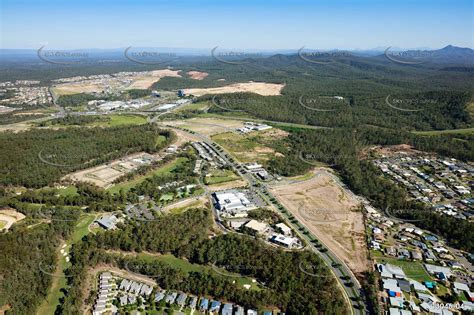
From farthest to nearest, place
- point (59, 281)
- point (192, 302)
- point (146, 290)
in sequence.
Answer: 1. point (59, 281)
2. point (146, 290)
3. point (192, 302)

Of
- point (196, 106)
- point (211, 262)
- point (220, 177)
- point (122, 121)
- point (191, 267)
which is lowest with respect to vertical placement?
point (191, 267)

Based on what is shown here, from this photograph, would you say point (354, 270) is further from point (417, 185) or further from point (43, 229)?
point (43, 229)

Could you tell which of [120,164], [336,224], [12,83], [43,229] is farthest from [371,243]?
[12,83]

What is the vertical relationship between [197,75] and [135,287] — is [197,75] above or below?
above

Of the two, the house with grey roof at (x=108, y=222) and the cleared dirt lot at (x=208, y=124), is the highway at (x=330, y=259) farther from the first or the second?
the cleared dirt lot at (x=208, y=124)

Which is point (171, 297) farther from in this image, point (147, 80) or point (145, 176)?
point (147, 80)

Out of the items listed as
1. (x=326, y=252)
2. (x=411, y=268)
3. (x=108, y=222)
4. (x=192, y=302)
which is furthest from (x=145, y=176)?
(x=411, y=268)
